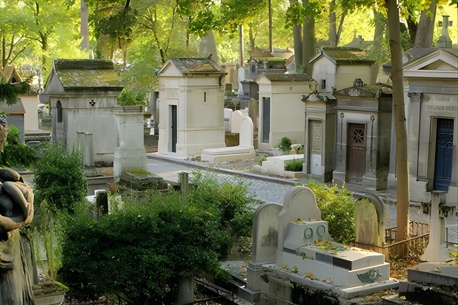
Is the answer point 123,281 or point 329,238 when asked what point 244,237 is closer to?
point 329,238

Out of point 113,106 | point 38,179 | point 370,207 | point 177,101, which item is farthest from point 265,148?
point 370,207

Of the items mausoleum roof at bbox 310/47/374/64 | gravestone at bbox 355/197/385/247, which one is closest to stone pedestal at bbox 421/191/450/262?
gravestone at bbox 355/197/385/247

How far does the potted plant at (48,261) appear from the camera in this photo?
323 inches

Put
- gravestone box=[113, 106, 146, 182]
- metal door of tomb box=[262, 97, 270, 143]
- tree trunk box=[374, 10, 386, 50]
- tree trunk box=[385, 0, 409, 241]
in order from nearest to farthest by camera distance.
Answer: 1. tree trunk box=[385, 0, 409, 241]
2. gravestone box=[113, 106, 146, 182]
3. metal door of tomb box=[262, 97, 270, 143]
4. tree trunk box=[374, 10, 386, 50]

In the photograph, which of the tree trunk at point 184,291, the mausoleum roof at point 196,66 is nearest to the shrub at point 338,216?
the tree trunk at point 184,291

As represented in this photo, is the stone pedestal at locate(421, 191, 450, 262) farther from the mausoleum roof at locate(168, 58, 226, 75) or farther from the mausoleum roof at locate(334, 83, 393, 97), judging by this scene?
the mausoleum roof at locate(168, 58, 226, 75)

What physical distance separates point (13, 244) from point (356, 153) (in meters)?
14.6

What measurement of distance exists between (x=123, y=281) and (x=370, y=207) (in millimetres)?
3959

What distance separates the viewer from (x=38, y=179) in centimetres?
1415

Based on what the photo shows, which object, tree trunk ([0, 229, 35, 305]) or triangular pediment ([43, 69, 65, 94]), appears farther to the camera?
triangular pediment ([43, 69, 65, 94])

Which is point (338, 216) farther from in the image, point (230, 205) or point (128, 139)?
point (128, 139)

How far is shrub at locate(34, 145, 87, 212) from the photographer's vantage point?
45.5ft

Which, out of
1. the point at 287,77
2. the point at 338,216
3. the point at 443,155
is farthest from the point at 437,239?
the point at 287,77

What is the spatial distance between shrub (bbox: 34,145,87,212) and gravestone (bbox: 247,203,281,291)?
4292mm
